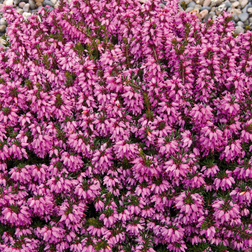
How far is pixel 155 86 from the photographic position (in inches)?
154

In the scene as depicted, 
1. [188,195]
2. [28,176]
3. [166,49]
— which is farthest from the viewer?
[166,49]

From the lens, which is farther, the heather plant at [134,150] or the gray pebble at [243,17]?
the gray pebble at [243,17]

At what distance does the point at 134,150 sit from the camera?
3707mm

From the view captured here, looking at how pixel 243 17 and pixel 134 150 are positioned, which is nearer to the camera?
pixel 134 150

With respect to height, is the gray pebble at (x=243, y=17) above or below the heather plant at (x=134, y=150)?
above

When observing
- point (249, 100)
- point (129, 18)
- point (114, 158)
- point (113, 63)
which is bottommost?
point (114, 158)

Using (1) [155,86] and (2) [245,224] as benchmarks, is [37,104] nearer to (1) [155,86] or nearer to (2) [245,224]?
(1) [155,86]

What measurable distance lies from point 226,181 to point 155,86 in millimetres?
1595

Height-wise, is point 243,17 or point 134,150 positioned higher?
point 243,17

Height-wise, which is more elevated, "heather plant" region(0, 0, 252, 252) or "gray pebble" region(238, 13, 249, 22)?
"gray pebble" region(238, 13, 249, 22)

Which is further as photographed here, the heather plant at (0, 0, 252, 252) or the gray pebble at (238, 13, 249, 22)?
the gray pebble at (238, 13, 249, 22)

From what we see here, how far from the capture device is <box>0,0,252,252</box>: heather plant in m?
3.65

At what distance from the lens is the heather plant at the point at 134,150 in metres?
3.65

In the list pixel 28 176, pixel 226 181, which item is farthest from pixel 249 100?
pixel 28 176
